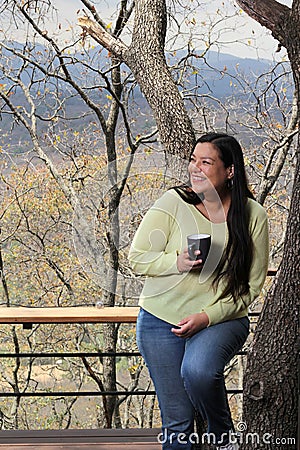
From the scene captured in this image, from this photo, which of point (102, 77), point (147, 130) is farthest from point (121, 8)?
point (147, 130)

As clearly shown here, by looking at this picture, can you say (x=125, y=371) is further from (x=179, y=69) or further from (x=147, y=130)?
(x=179, y=69)

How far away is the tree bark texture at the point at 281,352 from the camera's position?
7.79 feet

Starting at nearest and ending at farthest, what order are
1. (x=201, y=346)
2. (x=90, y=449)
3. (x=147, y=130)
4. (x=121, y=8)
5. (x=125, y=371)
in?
(x=201, y=346) → (x=90, y=449) → (x=121, y=8) → (x=147, y=130) → (x=125, y=371)

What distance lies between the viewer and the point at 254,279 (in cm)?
224

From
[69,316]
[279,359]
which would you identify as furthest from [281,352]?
[69,316]

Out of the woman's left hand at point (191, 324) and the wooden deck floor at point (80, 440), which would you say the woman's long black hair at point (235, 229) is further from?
the wooden deck floor at point (80, 440)

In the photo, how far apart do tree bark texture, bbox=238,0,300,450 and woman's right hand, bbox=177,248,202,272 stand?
368mm

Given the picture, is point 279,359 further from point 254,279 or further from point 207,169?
point 207,169

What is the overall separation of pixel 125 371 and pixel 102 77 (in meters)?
2.57

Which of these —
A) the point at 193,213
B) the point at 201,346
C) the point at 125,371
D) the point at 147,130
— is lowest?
the point at 125,371

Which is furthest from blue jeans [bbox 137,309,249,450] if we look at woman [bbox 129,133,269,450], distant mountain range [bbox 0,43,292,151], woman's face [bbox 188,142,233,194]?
distant mountain range [bbox 0,43,292,151]

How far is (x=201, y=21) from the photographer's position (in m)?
5.38

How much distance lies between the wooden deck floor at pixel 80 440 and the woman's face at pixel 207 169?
1.30 meters

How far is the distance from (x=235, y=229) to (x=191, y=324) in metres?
0.33
